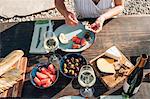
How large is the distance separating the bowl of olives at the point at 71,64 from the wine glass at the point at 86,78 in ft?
0.31

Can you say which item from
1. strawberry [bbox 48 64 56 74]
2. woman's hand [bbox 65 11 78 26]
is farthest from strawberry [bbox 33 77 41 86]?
woman's hand [bbox 65 11 78 26]

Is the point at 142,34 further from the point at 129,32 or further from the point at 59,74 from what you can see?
the point at 59,74

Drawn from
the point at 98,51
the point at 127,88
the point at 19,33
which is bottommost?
the point at 127,88

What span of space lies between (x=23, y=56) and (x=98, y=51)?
1.77ft

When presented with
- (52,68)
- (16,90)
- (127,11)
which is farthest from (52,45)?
(127,11)

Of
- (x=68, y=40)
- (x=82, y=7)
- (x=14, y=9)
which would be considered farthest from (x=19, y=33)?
(x=14, y=9)

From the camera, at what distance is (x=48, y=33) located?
6.75ft

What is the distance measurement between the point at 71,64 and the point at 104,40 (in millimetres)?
361

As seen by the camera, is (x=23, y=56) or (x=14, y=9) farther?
(x=14, y=9)

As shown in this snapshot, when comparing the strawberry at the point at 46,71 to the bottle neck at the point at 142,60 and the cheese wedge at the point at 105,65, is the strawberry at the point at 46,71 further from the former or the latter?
the bottle neck at the point at 142,60

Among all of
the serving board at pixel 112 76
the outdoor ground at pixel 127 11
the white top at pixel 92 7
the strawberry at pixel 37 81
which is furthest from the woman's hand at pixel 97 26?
the outdoor ground at pixel 127 11

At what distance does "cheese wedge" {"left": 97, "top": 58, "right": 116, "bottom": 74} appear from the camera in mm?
1923

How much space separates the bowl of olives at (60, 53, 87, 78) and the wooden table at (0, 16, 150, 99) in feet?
0.15

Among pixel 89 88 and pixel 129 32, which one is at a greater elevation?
pixel 129 32
